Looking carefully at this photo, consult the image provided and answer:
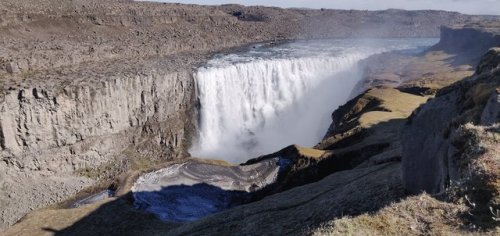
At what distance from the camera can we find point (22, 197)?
153 ft

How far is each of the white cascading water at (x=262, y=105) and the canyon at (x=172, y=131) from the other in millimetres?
2705

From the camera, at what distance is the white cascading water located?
7194cm

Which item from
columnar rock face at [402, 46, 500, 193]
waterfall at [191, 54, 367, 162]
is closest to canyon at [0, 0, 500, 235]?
columnar rock face at [402, 46, 500, 193]

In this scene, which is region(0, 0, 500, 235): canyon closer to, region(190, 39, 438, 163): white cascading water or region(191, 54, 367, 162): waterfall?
region(190, 39, 438, 163): white cascading water

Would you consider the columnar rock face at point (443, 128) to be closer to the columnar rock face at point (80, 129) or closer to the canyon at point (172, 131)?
the canyon at point (172, 131)

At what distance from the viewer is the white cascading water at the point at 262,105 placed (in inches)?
2832

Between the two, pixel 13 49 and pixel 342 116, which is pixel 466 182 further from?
pixel 13 49

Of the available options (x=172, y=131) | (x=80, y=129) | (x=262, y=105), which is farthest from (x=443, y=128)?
(x=262, y=105)

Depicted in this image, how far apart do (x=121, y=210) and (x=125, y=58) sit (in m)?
51.0

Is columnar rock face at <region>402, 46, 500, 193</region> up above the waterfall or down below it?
above

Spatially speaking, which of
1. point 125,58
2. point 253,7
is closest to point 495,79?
point 125,58

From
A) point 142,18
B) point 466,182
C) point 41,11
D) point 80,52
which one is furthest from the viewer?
point 142,18

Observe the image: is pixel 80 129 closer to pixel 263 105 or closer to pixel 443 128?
pixel 263 105

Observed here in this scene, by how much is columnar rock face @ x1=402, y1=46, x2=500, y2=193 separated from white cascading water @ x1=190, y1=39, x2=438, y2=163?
49.8 m
